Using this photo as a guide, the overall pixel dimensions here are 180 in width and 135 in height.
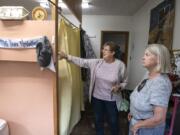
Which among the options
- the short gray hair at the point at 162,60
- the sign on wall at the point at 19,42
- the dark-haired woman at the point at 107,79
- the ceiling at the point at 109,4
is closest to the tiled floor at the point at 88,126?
the dark-haired woman at the point at 107,79

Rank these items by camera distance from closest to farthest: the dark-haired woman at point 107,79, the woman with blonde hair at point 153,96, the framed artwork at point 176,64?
the woman with blonde hair at point 153,96 < the framed artwork at point 176,64 < the dark-haired woman at point 107,79

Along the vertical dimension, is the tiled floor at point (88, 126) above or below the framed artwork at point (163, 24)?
below

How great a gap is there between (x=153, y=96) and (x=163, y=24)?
6.91 ft

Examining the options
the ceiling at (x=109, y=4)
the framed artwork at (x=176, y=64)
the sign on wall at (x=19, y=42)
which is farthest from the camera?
the ceiling at (x=109, y=4)

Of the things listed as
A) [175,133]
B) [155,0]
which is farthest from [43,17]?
[155,0]

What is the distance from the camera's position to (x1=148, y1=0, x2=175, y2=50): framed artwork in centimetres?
261

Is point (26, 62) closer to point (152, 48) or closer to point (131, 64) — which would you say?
point (152, 48)

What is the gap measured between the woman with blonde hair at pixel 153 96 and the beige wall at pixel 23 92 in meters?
0.96

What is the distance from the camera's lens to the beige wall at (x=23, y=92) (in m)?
1.86

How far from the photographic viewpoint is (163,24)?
114 inches

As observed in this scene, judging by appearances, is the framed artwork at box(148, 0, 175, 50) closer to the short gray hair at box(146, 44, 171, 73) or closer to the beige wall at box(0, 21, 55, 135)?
the short gray hair at box(146, 44, 171, 73)

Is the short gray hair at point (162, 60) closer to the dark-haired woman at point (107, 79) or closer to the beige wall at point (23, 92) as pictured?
the dark-haired woman at point (107, 79)

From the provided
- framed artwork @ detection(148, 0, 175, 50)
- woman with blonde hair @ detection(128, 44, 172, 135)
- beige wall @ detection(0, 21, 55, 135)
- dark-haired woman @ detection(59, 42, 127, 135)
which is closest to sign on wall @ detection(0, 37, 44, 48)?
beige wall @ detection(0, 21, 55, 135)

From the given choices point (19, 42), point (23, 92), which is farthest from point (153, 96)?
point (23, 92)
